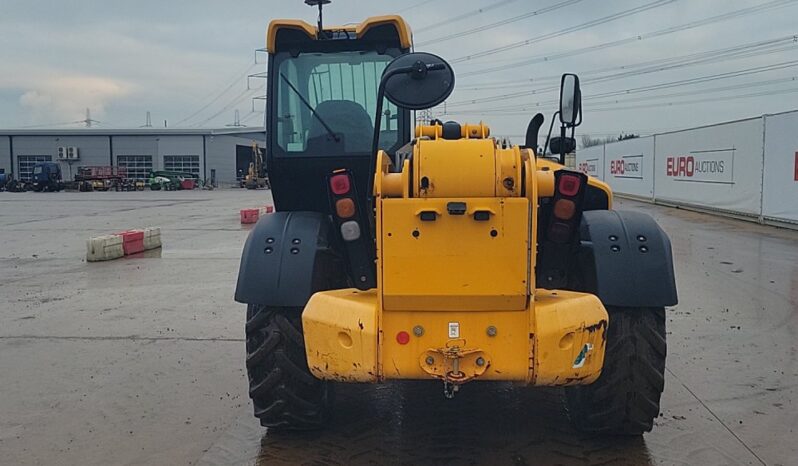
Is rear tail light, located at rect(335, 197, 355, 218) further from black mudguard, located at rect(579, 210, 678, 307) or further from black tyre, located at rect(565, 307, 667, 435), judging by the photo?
black tyre, located at rect(565, 307, 667, 435)

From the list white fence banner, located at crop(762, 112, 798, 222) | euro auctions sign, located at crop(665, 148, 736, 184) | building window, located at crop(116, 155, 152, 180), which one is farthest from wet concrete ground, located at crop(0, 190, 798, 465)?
building window, located at crop(116, 155, 152, 180)

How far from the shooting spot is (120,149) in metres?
71.8

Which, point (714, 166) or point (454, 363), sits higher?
point (714, 166)

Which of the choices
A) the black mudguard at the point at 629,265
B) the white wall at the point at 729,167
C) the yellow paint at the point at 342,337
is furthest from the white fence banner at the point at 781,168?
the yellow paint at the point at 342,337

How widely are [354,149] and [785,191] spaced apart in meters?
15.9

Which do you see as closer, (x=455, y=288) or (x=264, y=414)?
(x=455, y=288)

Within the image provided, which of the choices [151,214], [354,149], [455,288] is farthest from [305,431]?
[151,214]

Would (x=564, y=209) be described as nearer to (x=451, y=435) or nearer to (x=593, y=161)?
(x=451, y=435)

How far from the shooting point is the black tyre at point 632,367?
4.07 meters

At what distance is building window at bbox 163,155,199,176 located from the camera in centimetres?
7206

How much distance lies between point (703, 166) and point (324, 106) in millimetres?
20985

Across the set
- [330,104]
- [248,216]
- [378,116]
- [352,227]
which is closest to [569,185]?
[378,116]

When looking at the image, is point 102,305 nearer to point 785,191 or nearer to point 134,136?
point 785,191

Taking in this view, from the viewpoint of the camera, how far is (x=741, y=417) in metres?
4.92
